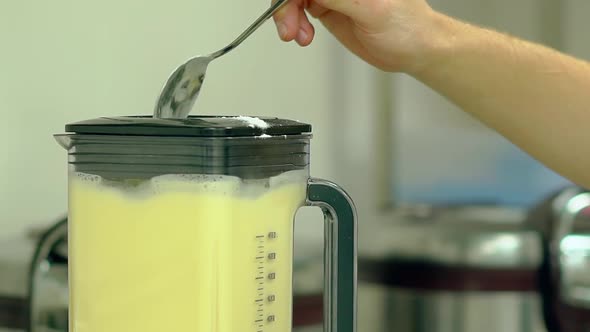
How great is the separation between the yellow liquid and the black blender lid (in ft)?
0.10

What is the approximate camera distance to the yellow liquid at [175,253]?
0.55m

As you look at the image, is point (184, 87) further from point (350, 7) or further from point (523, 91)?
point (523, 91)

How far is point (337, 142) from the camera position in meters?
1.54

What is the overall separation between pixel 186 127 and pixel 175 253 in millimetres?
80

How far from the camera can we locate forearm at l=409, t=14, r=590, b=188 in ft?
2.72

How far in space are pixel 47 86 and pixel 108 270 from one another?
0.47 metres

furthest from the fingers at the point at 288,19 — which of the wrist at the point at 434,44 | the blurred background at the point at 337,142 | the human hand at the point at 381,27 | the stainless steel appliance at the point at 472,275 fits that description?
the stainless steel appliance at the point at 472,275

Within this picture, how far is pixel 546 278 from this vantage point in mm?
1265

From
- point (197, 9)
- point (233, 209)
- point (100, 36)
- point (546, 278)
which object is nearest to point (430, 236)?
point (546, 278)

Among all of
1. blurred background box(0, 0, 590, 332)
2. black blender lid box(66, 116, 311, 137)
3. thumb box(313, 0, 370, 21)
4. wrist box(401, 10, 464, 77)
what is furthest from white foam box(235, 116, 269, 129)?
blurred background box(0, 0, 590, 332)

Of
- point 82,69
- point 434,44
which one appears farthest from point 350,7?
A: point 82,69

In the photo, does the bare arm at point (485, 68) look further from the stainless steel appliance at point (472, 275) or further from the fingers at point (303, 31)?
the stainless steel appliance at point (472, 275)

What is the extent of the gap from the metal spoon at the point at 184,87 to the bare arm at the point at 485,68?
100 millimetres

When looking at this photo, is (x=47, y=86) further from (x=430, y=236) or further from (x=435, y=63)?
(x=430, y=236)
